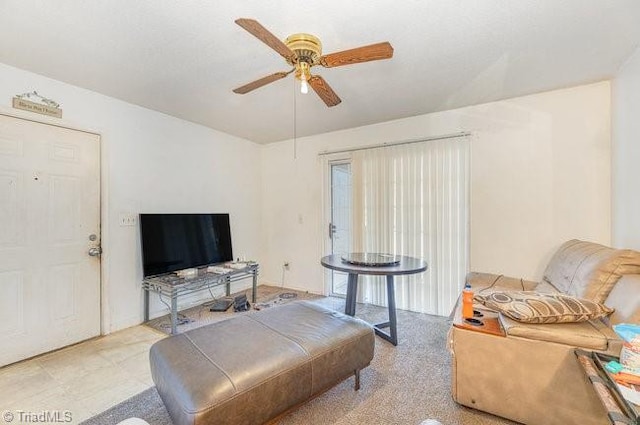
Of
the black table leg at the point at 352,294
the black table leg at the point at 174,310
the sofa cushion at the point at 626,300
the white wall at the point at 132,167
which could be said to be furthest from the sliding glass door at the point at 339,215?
the sofa cushion at the point at 626,300

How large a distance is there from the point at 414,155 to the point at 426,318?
1.93 metres

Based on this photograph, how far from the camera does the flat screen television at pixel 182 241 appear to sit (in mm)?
3139

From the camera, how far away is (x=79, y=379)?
217cm

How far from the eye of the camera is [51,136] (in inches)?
103

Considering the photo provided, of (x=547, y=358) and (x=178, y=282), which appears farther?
(x=178, y=282)

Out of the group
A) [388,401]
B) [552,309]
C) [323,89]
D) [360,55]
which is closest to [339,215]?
[323,89]

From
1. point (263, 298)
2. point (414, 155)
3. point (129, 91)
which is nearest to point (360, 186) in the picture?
point (414, 155)

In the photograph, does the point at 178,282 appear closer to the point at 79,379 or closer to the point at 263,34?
the point at 79,379

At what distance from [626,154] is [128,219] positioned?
4582mm

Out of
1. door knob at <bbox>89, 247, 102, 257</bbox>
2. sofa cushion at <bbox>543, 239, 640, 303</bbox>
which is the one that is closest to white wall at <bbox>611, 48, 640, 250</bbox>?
sofa cushion at <bbox>543, 239, 640, 303</bbox>

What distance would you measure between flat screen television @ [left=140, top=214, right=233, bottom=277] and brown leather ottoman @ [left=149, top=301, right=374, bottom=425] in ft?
5.33

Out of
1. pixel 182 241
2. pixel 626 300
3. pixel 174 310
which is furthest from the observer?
pixel 182 241

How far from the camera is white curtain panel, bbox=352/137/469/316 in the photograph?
337 cm
